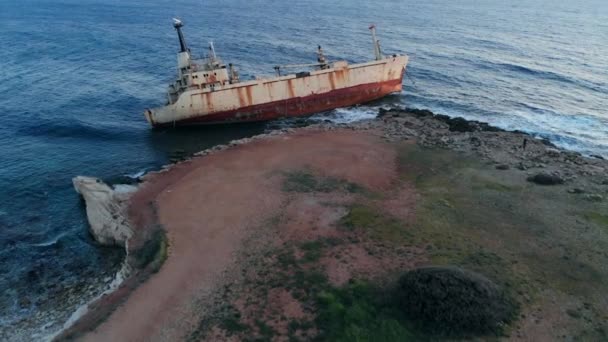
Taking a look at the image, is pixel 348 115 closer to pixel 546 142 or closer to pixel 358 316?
pixel 546 142

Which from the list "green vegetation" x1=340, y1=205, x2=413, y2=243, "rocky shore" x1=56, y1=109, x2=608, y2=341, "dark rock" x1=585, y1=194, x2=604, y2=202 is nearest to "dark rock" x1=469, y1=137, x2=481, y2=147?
"rocky shore" x1=56, y1=109, x2=608, y2=341

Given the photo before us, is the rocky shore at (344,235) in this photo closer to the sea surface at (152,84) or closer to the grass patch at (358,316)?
the grass patch at (358,316)

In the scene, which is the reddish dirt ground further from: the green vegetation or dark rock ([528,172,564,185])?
dark rock ([528,172,564,185])

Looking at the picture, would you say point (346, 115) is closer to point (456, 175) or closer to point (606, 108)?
point (456, 175)

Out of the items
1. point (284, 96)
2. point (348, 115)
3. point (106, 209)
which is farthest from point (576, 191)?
point (106, 209)

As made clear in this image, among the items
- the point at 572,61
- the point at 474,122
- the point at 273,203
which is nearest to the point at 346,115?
the point at 474,122

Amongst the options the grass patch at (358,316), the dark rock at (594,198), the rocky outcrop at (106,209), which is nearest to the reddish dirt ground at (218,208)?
the rocky outcrop at (106,209)
